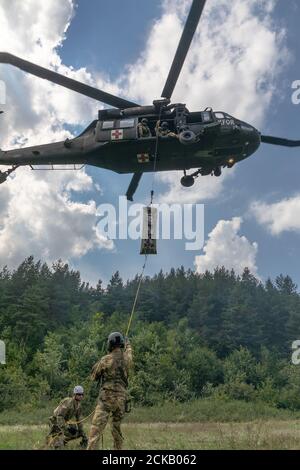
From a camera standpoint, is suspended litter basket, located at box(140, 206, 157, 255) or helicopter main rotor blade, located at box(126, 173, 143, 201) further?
helicopter main rotor blade, located at box(126, 173, 143, 201)

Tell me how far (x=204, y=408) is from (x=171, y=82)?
2861 cm

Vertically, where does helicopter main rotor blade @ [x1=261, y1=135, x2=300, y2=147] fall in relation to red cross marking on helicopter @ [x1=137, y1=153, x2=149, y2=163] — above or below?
above

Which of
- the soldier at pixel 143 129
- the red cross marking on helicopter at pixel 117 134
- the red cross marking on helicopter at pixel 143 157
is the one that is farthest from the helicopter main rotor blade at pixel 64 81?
the red cross marking on helicopter at pixel 143 157

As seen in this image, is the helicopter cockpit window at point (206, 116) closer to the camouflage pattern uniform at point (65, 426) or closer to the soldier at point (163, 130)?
the soldier at point (163, 130)

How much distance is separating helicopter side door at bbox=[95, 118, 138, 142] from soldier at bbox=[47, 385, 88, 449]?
7.50m

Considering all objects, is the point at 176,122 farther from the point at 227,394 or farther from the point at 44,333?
the point at 44,333

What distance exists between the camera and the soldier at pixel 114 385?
24.9 ft

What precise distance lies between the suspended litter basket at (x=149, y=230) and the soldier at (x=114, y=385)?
4312 mm

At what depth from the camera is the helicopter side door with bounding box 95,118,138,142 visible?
45.4ft

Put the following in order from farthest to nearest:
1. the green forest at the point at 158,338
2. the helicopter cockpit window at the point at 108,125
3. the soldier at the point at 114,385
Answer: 1. the green forest at the point at 158,338
2. the helicopter cockpit window at the point at 108,125
3. the soldier at the point at 114,385

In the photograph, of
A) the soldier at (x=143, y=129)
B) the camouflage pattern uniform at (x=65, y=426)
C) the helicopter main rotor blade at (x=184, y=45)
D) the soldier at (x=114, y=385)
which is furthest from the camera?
the soldier at (x=143, y=129)

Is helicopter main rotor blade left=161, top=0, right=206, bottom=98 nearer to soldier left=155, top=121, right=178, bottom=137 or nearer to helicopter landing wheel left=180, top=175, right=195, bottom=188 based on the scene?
soldier left=155, top=121, right=178, bottom=137

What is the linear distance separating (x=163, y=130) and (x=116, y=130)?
4.86 ft

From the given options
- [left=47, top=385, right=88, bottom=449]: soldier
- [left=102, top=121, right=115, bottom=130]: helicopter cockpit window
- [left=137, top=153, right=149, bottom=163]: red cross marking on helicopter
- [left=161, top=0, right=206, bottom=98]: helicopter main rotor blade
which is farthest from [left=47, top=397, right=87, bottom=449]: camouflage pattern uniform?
[left=161, top=0, right=206, bottom=98]: helicopter main rotor blade
